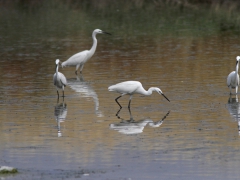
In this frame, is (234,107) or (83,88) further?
(83,88)

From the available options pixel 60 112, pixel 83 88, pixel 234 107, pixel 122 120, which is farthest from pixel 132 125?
pixel 83 88

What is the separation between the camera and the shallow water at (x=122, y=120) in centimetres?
1097

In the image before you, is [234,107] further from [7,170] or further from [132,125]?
[7,170]

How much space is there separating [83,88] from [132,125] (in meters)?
5.41

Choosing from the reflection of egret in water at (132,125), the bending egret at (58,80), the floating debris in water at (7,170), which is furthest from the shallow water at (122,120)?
the bending egret at (58,80)

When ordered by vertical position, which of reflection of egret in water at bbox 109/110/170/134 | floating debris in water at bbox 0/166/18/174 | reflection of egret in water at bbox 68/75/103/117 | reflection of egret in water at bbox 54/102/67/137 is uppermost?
floating debris in water at bbox 0/166/18/174

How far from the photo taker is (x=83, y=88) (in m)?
19.5

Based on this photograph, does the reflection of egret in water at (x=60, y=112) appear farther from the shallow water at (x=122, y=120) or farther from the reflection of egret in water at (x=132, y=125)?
the reflection of egret in water at (x=132, y=125)

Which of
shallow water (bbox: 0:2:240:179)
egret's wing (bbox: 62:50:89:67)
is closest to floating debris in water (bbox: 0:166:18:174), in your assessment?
shallow water (bbox: 0:2:240:179)

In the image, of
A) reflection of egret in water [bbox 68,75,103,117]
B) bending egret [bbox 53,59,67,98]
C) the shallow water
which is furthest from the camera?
bending egret [bbox 53,59,67,98]

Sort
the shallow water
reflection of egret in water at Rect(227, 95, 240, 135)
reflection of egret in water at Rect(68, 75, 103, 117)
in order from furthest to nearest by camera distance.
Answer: reflection of egret in water at Rect(68, 75, 103, 117), reflection of egret in water at Rect(227, 95, 240, 135), the shallow water

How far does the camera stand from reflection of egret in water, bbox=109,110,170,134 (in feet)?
45.2

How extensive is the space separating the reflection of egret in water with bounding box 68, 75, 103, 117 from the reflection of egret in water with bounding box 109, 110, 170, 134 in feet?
4.10

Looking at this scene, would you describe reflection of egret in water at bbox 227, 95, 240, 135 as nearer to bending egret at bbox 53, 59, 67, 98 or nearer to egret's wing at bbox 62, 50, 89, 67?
bending egret at bbox 53, 59, 67, 98
